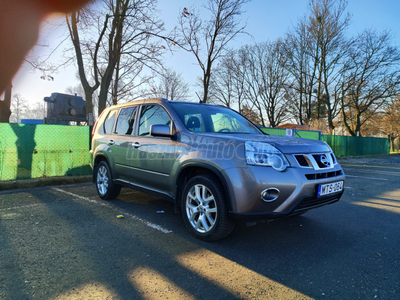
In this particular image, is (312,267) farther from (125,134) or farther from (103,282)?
(125,134)

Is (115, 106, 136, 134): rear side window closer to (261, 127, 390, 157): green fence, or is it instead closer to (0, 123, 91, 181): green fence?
(0, 123, 91, 181): green fence

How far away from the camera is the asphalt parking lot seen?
225 centimetres

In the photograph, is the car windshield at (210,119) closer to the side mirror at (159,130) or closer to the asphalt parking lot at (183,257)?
the side mirror at (159,130)

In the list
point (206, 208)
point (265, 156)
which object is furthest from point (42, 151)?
point (265, 156)

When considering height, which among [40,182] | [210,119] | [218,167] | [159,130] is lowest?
[40,182]

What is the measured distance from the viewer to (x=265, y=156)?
2939 millimetres

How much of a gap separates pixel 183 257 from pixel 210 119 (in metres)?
2.04

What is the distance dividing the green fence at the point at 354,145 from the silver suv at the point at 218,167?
1711cm

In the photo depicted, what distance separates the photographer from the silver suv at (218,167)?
9.33ft

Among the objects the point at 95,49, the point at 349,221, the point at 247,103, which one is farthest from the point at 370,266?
the point at 247,103

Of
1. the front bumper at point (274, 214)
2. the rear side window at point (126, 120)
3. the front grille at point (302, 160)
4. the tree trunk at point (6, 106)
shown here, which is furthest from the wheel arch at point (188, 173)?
the tree trunk at point (6, 106)

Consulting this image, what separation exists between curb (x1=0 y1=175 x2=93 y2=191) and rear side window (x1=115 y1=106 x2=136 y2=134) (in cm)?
321

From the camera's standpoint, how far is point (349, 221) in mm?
4195

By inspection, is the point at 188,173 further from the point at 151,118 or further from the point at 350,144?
the point at 350,144
